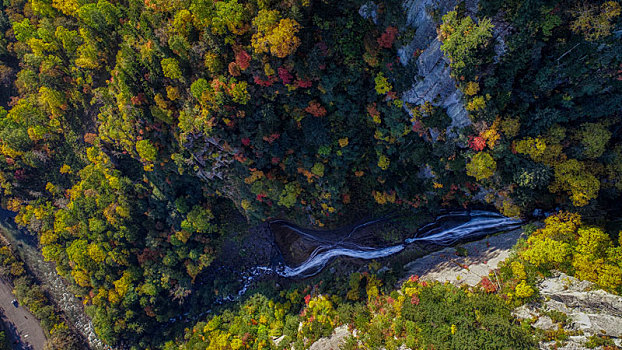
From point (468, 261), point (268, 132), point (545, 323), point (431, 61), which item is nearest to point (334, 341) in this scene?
point (468, 261)

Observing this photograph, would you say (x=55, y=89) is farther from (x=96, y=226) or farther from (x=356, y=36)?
(x=356, y=36)

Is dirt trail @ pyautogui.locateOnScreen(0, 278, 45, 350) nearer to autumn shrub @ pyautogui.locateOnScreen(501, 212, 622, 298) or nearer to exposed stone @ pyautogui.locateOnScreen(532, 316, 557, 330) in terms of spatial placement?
exposed stone @ pyautogui.locateOnScreen(532, 316, 557, 330)

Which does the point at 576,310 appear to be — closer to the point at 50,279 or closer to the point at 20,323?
the point at 50,279

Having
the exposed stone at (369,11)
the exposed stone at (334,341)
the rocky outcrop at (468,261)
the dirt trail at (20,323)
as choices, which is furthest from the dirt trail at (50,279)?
the exposed stone at (369,11)

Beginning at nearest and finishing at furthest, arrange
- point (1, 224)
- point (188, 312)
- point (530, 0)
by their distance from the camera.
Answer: point (530, 0), point (188, 312), point (1, 224)

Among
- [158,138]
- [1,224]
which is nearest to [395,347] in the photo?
[158,138]

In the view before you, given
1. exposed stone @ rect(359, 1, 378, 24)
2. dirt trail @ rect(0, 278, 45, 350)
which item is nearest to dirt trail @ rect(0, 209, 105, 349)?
dirt trail @ rect(0, 278, 45, 350)
